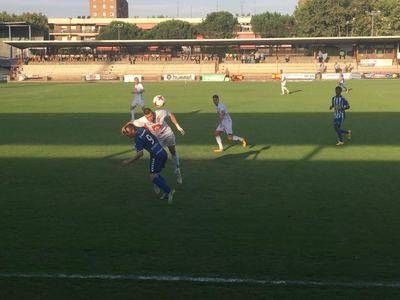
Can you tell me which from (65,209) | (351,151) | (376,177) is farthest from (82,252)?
(351,151)

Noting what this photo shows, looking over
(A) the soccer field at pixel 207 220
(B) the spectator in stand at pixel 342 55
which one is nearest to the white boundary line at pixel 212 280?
(A) the soccer field at pixel 207 220

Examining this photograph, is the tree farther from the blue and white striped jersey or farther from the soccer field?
the blue and white striped jersey

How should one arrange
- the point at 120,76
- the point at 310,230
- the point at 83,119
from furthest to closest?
the point at 120,76, the point at 83,119, the point at 310,230

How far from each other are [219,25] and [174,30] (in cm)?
1101

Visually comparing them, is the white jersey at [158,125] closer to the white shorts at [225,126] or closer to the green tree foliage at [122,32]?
the white shorts at [225,126]

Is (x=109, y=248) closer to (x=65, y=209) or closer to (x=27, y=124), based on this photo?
(x=65, y=209)

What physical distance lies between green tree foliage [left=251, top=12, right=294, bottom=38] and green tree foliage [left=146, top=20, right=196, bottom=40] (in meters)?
15.8

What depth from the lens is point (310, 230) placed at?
8.42m

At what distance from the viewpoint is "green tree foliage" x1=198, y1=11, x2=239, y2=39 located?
134 meters

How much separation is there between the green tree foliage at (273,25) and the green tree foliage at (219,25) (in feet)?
22.1

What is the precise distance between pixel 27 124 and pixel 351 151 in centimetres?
1390

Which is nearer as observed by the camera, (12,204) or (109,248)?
(109,248)

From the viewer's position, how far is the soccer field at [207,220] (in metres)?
6.46

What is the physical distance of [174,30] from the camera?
136375 millimetres
